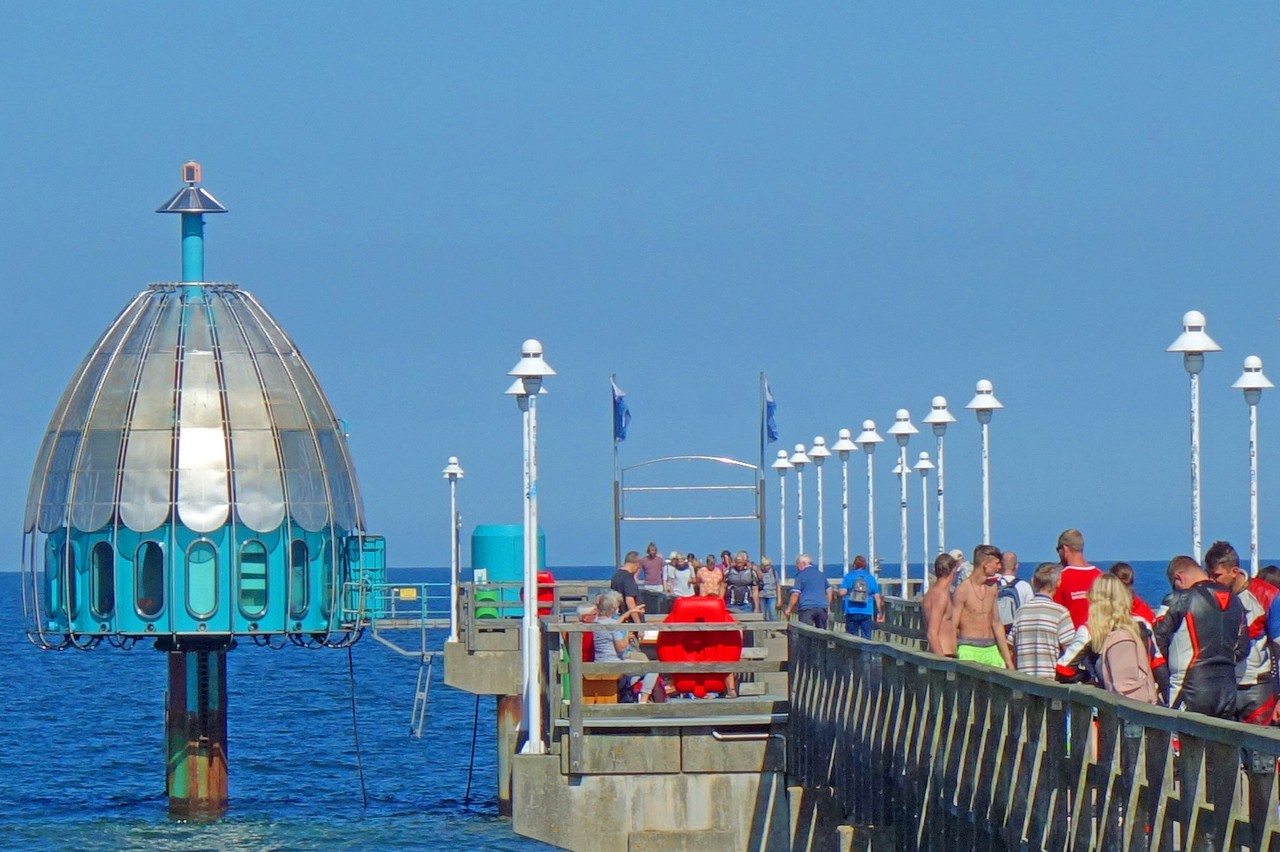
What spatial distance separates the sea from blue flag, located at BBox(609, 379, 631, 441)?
2763mm

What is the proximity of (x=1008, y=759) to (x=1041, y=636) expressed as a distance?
1.39 meters

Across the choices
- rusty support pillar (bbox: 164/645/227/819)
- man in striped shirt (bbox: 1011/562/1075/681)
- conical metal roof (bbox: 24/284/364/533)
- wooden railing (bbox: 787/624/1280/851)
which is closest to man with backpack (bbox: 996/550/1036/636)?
wooden railing (bbox: 787/624/1280/851)

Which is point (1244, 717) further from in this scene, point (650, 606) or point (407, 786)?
point (407, 786)

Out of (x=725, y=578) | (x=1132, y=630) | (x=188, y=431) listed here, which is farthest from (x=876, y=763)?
(x=188, y=431)

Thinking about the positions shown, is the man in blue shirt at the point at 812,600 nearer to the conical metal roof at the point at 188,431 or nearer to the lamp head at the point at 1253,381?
the lamp head at the point at 1253,381

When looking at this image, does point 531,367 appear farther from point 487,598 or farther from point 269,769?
point 269,769

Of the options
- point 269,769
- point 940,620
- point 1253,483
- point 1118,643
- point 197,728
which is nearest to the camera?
point 1118,643

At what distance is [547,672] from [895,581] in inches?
775

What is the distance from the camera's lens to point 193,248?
33.8 metres

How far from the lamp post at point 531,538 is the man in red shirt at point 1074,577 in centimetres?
490

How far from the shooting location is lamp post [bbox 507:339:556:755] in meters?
17.5

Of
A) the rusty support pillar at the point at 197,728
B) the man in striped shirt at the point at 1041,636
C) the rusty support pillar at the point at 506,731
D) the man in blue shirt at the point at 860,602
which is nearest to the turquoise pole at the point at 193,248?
the rusty support pillar at the point at 197,728

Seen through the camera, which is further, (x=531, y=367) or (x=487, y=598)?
(x=487, y=598)

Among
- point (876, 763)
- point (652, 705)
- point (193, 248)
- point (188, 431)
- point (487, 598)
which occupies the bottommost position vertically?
point (876, 763)
